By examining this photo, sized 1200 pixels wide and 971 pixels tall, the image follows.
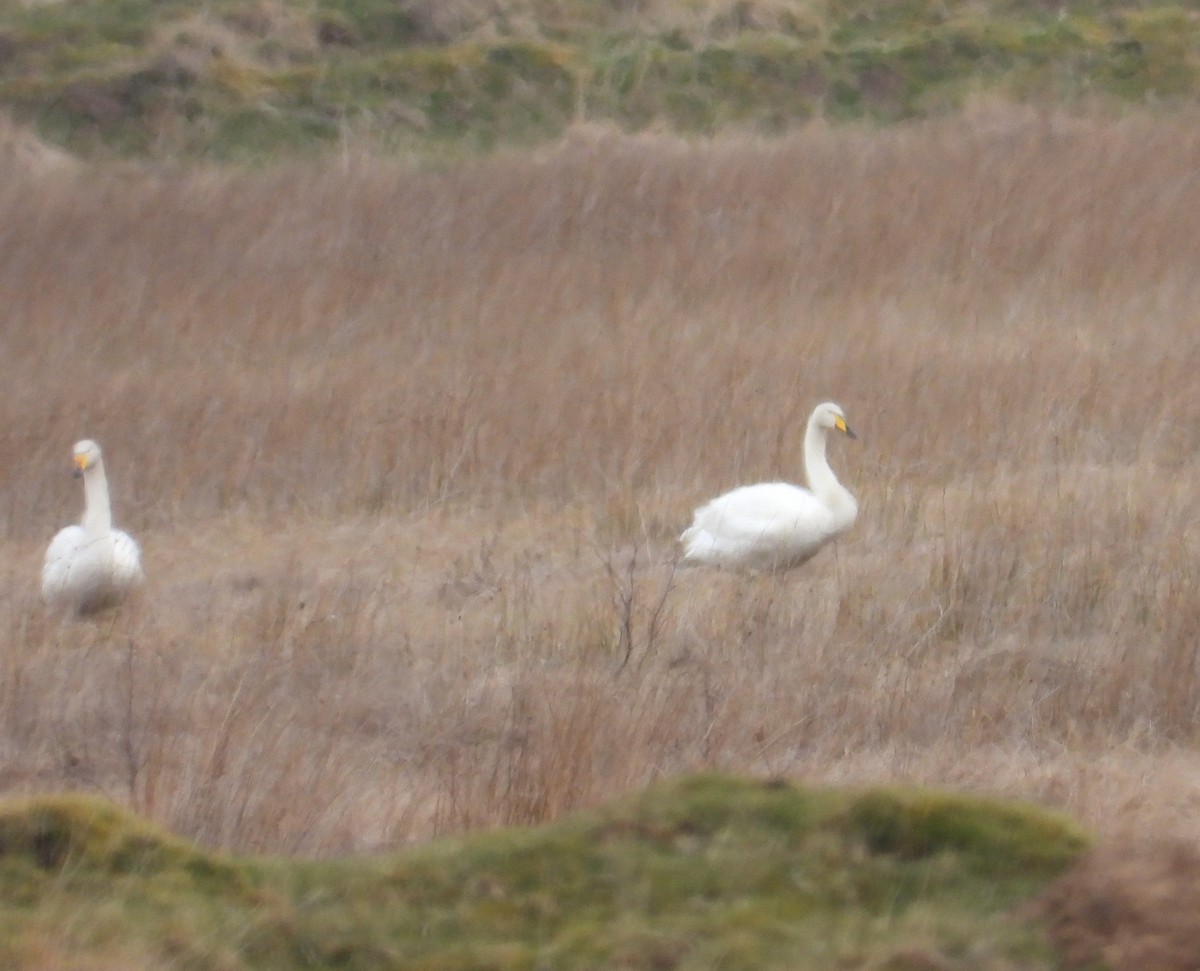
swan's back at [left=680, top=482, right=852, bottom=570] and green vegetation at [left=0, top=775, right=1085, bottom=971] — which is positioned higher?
swan's back at [left=680, top=482, right=852, bottom=570]

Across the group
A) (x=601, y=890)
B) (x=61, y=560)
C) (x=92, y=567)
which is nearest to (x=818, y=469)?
(x=92, y=567)

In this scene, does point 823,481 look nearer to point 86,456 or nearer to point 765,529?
point 765,529

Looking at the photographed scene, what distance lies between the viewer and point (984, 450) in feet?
32.4

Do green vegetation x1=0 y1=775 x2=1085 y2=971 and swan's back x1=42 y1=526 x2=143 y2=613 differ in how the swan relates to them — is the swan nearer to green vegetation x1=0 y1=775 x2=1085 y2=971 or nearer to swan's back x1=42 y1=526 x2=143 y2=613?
swan's back x1=42 y1=526 x2=143 y2=613

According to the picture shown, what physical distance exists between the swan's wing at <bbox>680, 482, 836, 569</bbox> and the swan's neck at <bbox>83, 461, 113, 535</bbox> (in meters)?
2.68

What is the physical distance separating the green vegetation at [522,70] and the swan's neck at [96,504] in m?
11.3

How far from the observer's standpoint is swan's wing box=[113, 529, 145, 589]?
8.15m

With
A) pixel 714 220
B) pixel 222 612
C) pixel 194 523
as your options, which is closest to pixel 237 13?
pixel 714 220

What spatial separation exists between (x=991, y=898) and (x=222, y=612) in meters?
5.70

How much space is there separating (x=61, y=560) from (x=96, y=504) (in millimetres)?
331

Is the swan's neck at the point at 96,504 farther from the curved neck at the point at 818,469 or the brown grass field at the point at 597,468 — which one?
the curved neck at the point at 818,469

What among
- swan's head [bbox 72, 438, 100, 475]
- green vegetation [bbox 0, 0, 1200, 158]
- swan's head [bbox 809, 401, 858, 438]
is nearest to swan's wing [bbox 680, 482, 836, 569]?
swan's head [bbox 809, 401, 858, 438]

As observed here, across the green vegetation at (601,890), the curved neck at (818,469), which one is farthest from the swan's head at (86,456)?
the green vegetation at (601,890)

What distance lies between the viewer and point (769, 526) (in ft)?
25.9
